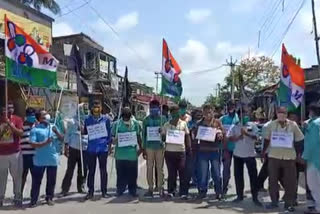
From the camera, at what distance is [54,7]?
34.9 m

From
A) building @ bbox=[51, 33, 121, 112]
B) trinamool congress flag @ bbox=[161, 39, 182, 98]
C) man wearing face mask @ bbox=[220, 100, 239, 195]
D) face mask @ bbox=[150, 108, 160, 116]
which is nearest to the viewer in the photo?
man wearing face mask @ bbox=[220, 100, 239, 195]

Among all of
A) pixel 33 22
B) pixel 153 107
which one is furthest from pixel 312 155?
pixel 33 22

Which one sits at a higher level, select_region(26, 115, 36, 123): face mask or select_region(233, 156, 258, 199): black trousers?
select_region(26, 115, 36, 123): face mask

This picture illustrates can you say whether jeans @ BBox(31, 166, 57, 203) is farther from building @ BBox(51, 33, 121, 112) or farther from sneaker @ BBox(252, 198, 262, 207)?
building @ BBox(51, 33, 121, 112)

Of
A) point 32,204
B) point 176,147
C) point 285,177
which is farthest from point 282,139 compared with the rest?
point 32,204

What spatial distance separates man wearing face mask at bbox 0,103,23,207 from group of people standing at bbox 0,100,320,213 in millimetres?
18

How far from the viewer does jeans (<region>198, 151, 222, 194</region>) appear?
11.0 m

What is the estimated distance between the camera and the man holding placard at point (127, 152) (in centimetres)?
1130

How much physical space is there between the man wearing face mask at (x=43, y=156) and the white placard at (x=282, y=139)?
4.03 m

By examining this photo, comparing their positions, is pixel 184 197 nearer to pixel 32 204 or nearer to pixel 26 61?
pixel 32 204

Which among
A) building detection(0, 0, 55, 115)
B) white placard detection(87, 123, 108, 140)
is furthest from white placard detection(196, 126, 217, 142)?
building detection(0, 0, 55, 115)

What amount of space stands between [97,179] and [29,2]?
2336cm

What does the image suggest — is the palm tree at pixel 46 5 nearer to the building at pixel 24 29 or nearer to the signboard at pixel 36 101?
the building at pixel 24 29

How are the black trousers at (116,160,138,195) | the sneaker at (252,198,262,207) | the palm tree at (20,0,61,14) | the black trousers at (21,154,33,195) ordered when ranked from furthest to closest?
the palm tree at (20,0,61,14)
the black trousers at (116,160,138,195)
the black trousers at (21,154,33,195)
the sneaker at (252,198,262,207)
